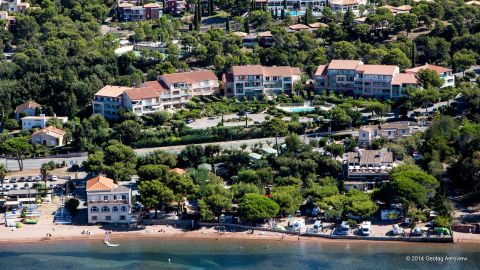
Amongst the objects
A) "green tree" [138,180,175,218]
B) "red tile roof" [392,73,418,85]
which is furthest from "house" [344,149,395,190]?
"red tile roof" [392,73,418,85]

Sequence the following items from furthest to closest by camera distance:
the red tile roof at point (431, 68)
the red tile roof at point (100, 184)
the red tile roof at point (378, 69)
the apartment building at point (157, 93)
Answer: the red tile roof at point (431, 68)
the red tile roof at point (378, 69)
the apartment building at point (157, 93)
the red tile roof at point (100, 184)

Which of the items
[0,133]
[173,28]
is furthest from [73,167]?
[173,28]

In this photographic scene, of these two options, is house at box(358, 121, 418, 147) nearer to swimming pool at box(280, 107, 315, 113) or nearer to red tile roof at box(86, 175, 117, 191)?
swimming pool at box(280, 107, 315, 113)

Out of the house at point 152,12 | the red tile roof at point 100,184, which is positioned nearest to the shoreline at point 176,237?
the red tile roof at point 100,184

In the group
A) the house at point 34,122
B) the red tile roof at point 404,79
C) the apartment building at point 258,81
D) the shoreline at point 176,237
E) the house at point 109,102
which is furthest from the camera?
the apartment building at point 258,81

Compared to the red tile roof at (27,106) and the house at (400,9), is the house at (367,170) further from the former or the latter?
the house at (400,9)

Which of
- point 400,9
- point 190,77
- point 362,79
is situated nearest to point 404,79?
point 362,79

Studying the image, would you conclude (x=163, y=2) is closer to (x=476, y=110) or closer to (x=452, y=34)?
(x=452, y=34)
